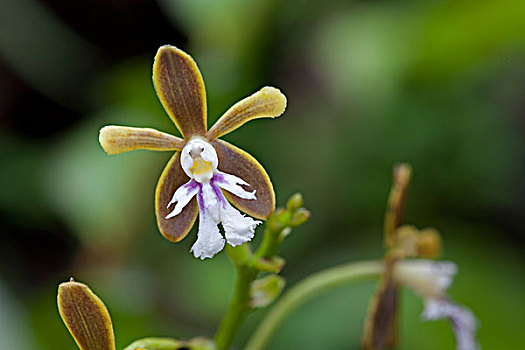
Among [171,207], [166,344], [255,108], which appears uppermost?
[255,108]

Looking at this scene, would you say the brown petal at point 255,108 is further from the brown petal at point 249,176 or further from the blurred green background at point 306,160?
the blurred green background at point 306,160

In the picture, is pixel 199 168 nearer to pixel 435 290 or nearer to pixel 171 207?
pixel 171 207

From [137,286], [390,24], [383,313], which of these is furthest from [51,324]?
[390,24]

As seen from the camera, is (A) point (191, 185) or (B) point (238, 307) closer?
(A) point (191, 185)

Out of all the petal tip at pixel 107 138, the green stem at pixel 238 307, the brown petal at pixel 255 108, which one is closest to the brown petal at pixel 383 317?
the green stem at pixel 238 307

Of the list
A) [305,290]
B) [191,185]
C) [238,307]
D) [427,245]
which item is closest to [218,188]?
[191,185]

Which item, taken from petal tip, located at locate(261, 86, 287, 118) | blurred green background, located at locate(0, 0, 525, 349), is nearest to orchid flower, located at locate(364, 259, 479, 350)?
petal tip, located at locate(261, 86, 287, 118)
